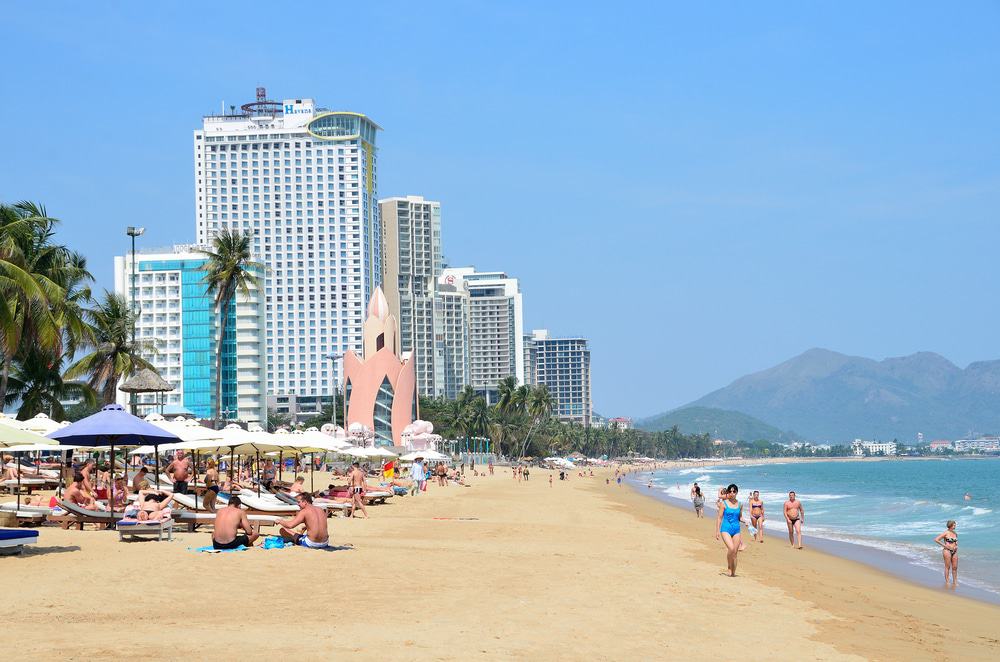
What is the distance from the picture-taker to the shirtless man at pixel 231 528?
1373 centimetres

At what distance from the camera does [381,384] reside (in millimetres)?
79875

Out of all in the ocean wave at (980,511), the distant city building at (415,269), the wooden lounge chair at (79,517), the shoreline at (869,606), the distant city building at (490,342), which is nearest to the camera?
the shoreline at (869,606)

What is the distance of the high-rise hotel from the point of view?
447ft

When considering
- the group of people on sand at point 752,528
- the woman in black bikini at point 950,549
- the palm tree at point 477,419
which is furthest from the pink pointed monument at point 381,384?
the woman in black bikini at point 950,549

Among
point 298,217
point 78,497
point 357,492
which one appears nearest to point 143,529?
point 78,497

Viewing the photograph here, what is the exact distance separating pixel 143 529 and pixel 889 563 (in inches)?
575

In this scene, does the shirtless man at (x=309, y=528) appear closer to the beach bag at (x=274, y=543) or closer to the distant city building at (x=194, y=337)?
the beach bag at (x=274, y=543)

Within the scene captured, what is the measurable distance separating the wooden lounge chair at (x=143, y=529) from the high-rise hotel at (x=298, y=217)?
121 meters

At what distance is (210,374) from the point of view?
117 metres

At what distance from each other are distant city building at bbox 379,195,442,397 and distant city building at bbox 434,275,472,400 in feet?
6.46

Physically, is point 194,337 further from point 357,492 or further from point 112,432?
point 112,432

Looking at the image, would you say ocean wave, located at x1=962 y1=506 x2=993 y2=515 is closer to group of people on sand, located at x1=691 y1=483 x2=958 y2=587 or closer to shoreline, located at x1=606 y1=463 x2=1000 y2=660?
group of people on sand, located at x1=691 y1=483 x2=958 y2=587

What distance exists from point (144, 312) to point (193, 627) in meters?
115

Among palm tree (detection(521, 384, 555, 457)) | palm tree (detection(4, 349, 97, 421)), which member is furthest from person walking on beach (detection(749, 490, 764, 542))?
palm tree (detection(521, 384, 555, 457))
